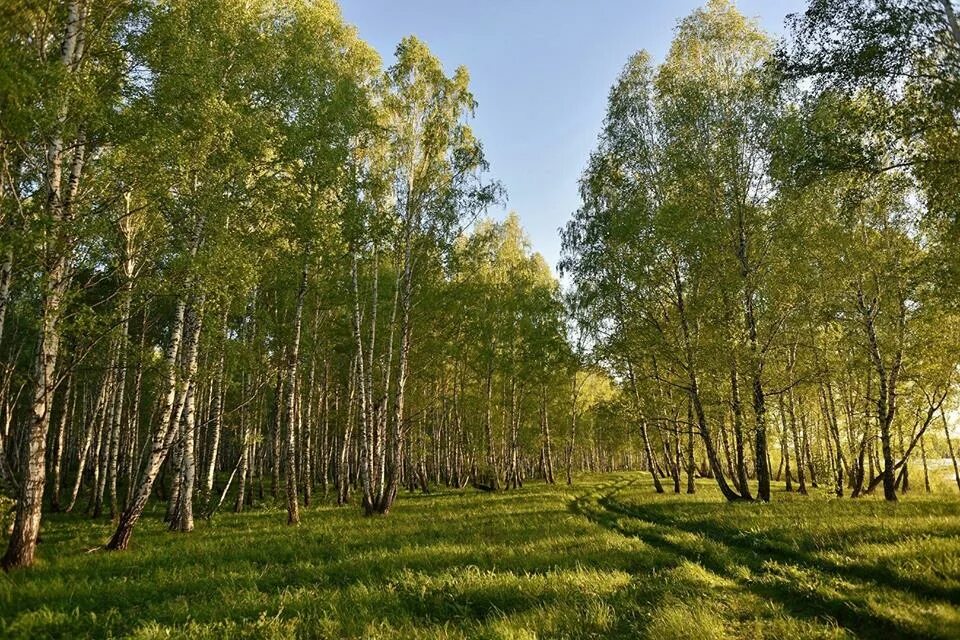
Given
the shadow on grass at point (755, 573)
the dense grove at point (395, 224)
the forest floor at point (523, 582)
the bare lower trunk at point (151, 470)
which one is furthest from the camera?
the bare lower trunk at point (151, 470)

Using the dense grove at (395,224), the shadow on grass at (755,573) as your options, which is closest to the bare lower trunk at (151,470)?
the dense grove at (395,224)

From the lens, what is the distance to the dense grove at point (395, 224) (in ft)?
37.1

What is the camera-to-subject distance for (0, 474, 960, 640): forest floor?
6297mm

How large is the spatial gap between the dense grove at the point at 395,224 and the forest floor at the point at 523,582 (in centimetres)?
305

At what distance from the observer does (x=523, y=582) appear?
8.10 metres

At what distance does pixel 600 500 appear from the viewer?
23938 millimetres

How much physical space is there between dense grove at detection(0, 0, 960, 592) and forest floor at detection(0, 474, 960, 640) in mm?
3046

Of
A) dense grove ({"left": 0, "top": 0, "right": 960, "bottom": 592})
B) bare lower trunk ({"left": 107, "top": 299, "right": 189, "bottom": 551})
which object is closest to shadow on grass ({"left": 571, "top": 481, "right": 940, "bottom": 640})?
dense grove ({"left": 0, "top": 0, "right": 960, "bottom": 592})

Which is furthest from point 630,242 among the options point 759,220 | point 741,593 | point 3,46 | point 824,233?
point 3,46

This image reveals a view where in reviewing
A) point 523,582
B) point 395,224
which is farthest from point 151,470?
point 395,224

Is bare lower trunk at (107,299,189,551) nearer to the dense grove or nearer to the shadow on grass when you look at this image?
the dense grove

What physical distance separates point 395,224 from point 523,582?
16.7 meters

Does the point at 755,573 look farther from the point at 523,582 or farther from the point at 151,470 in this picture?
the point at 151,470

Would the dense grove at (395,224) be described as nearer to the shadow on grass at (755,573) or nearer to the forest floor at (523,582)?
the forest floor at (523,582)
